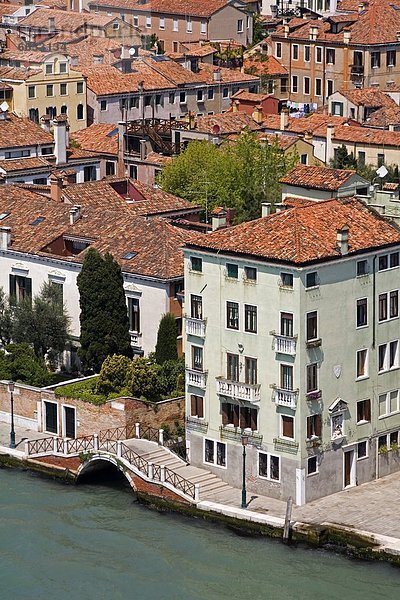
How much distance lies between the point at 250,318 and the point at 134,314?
8.66 m

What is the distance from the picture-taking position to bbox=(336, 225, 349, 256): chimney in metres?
51.5

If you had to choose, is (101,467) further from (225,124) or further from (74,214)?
(225,124)

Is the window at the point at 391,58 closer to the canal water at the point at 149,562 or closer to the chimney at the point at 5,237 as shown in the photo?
the chimney at the point at 5,237

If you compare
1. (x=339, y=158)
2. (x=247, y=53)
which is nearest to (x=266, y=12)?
(x=247, y=53)

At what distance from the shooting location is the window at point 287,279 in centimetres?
5088

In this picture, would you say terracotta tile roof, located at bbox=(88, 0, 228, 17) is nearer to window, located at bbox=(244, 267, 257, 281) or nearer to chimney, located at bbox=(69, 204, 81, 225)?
chimney, located at bbox=(69, 204, 81, 225)

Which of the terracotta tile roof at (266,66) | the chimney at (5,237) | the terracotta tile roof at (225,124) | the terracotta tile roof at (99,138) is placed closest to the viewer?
the chimney at (5,237)

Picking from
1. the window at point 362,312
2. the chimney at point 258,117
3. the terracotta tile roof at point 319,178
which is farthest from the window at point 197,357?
the chimney at point 258,117

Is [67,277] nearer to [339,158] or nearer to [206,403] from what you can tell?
[206,403]

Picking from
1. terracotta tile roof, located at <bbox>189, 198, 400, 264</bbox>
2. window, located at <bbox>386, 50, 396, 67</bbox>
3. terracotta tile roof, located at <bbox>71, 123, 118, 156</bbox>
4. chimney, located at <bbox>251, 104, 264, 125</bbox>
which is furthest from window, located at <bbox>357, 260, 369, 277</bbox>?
window, located at <bbox>386, 50, 396, 67</bbox>

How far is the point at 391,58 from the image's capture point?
4309 inches

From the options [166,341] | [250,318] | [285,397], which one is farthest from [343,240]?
[166,341]

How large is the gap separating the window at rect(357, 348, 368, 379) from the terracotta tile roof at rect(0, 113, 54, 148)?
1192 inches

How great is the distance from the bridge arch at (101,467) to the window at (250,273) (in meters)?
6.51
